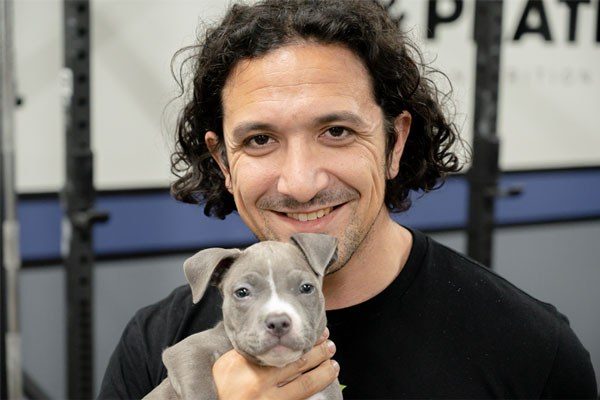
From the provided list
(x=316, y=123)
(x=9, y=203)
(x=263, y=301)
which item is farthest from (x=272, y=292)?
(x=9, y=203)

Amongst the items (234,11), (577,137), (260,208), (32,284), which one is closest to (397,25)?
(234,11)

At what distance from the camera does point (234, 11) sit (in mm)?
1093

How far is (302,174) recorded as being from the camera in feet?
2.84

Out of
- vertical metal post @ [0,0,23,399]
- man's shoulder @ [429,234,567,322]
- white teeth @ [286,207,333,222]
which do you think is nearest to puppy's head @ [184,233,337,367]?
white teeth @ [286,207,333,222]

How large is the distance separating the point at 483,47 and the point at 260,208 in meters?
1.28

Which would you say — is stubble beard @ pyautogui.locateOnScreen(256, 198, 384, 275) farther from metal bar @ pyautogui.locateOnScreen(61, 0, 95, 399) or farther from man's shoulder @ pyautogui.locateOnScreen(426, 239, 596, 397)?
metal bar @ pyautogui.locateOnScreen(61, 0, 95, 399)

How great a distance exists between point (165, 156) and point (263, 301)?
60.7 inches

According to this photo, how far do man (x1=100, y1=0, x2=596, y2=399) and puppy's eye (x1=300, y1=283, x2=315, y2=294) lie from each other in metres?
0.08

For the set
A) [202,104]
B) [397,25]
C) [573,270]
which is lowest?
[573,270]

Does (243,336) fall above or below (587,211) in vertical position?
above

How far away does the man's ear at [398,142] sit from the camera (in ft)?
3.52

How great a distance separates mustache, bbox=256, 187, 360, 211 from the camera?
88 centimetres

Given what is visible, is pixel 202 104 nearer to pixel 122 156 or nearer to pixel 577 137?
pixel 122 156

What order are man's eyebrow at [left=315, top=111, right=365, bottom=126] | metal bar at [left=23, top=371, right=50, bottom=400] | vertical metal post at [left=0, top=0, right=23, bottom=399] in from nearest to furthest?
1. man's eyebrow at [left=315, top=111, right=365, bottom=126]
2. vertical metal post at [left=0, top=0, right=23, bottom=399]
3. metal bar at [left=23, top=371, right=50, bottom=400]
